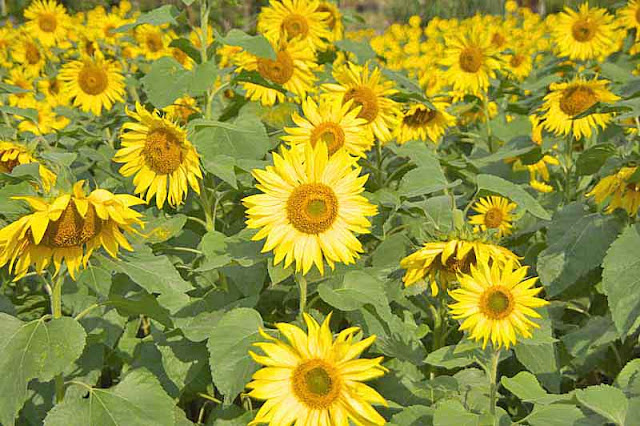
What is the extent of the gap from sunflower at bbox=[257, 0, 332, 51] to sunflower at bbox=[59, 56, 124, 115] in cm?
104

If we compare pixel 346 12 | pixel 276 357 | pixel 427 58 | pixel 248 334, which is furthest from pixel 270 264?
pixel 427 58

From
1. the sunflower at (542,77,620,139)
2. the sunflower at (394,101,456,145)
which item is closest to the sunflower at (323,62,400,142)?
the sunflower at (394,101,456,145)

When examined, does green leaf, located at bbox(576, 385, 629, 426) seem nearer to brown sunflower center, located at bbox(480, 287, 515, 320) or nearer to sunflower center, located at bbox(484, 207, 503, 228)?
brown sunflower center, located at bbox(480, 287, 515, 320)

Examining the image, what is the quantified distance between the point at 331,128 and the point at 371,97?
2.10 feet

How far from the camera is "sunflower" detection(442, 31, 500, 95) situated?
4316 millimetres

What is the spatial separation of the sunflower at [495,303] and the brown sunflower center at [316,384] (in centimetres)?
45

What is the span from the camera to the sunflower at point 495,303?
2.07m

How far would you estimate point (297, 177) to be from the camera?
2150 mm

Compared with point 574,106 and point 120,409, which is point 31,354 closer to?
point 120,409

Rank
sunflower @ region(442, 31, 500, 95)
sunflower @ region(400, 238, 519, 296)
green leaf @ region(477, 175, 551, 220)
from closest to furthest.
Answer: sunflower @ region(400, 238, 519, 296), green leaf @ region(477, 175, 551, 220), sunflower @ region(442, 31, 500, 95)

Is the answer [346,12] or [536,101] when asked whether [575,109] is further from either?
[346,12]

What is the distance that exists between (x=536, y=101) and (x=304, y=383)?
9.19ft

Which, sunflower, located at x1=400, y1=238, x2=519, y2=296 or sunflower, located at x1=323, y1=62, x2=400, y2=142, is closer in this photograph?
sunflower, located at x1=400, y1=238, x2=519, y2=296

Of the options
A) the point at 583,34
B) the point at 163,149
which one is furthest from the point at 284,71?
the point at 583,34
